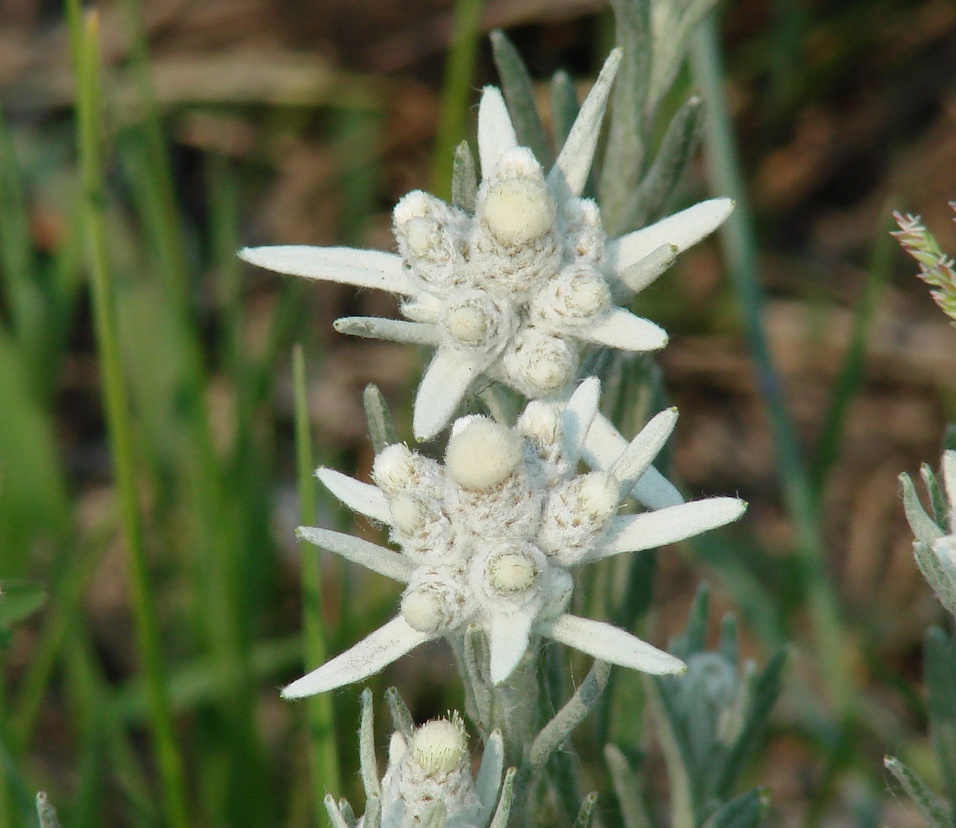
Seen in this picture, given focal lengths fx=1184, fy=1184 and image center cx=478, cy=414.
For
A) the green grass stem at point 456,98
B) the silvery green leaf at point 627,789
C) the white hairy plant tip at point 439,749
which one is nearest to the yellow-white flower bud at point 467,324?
the white hairy plant tip at point 439,749

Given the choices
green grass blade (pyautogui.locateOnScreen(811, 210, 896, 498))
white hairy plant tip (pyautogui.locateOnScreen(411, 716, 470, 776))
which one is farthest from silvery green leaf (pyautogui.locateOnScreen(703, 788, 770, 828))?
green grass blade (pyautogui.locateOnScreen(811, 210, 896, 498))

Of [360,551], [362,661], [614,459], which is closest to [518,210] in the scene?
[614,459]

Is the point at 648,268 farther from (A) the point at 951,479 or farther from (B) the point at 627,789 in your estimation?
(B) the point at 627,789

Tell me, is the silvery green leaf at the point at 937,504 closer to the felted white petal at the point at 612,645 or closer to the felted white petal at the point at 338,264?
the felted white petal at the point at 612,645

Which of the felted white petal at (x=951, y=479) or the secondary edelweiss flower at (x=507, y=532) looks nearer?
the secondary edelweiss flower at (x=507, y=532)

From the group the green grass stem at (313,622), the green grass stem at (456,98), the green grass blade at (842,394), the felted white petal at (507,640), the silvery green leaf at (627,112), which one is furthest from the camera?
the green grass blade at (842,394)

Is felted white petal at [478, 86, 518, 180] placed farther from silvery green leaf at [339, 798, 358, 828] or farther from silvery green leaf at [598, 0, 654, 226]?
silvery green leaf at [339, 798, 358, 828]

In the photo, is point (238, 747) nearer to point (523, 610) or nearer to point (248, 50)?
point (523, 610)
